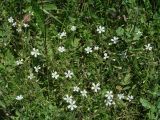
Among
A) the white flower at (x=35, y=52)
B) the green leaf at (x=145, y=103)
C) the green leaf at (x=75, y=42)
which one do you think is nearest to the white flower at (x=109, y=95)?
the green leaf at (x=145, y=103)

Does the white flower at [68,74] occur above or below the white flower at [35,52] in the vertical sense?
below

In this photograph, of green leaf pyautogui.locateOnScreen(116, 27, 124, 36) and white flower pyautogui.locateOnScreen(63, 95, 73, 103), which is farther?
green leaf pyautogui.locateOnScreen(116, 27, 124, 36)

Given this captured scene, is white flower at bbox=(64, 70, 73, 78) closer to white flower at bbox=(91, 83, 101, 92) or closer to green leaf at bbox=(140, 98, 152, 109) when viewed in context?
white flower at bbox=(91, 83, 101, 92)

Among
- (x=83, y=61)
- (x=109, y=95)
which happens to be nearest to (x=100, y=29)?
(x=83, y=61)

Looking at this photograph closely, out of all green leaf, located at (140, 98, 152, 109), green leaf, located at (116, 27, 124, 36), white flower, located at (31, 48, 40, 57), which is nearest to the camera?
green leaf, located at (140, 98, 152, 109)

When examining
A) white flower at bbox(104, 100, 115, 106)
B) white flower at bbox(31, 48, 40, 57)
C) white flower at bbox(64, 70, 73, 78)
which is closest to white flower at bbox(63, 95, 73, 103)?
white flower at bbox(64, 70, 73, 78)

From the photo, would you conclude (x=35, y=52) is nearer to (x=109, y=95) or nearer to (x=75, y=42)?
(x=75, y=42)

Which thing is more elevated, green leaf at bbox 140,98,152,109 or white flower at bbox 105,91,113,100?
white flower at bbox 105,91,113,100

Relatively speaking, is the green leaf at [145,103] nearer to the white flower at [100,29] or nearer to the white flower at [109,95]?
the white flower at [109,95]
